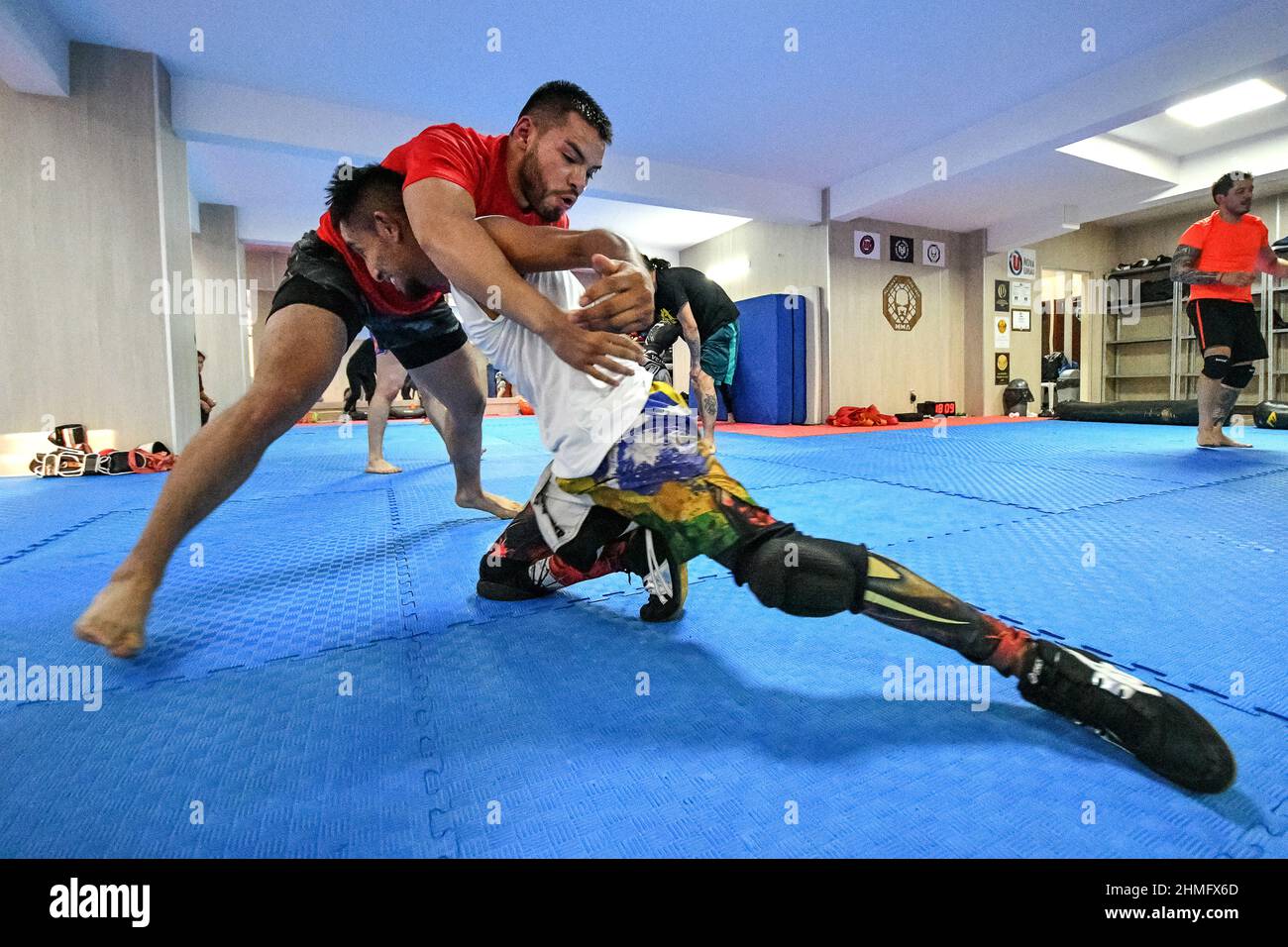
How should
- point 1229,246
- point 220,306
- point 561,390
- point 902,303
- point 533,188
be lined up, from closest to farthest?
point 561,390 < point 533,188 < point 1229,246 < point 220,306 < point 902,303

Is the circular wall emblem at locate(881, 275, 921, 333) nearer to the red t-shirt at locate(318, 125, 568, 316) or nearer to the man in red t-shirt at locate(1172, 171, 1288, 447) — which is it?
the man in red t-shirt at locate(1172, 171, 1288, 447)

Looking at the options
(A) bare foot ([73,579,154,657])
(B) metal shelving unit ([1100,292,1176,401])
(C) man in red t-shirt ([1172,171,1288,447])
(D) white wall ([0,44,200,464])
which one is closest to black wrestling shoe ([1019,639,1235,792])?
(A) bare foot ([73,579,154,657])

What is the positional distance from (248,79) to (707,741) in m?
5.89

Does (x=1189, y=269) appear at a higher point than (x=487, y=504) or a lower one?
higher

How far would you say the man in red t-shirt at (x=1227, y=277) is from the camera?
3.80 m

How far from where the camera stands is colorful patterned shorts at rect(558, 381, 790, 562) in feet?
3.29

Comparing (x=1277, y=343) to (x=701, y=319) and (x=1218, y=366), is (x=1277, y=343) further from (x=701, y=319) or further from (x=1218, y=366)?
(x=701, y=319)

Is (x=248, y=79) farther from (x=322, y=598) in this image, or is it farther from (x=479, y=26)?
(x=322, y=598)

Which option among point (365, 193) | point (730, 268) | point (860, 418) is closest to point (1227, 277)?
point (860, 418)

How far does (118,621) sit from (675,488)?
3.25 feet

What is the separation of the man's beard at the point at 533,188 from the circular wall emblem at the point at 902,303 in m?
7.98

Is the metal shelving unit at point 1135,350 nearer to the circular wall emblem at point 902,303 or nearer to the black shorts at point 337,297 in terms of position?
the circular wall emblem at point 902,303

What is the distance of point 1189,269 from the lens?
3945 millimetres

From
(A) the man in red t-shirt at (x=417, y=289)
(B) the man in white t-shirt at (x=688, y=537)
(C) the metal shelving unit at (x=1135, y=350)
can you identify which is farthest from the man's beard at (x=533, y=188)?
(C) the metal shelving unit at (x=1135, y=350)
